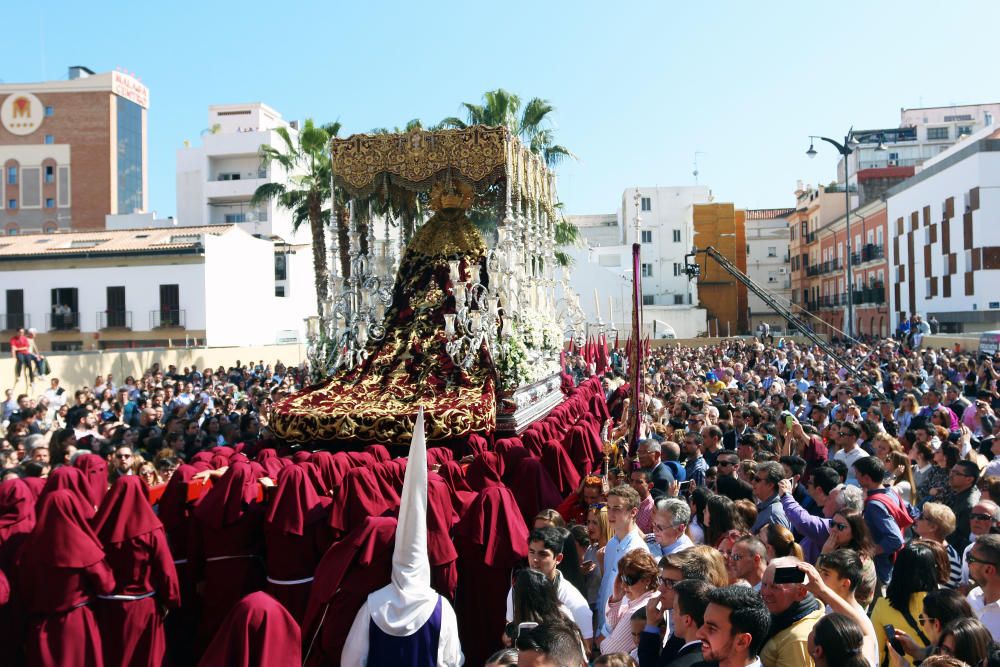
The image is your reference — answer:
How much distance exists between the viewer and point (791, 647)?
339cm

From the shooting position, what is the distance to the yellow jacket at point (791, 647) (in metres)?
3.37

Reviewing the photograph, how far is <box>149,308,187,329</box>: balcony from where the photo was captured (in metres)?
31.0

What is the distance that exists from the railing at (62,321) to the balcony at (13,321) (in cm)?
66

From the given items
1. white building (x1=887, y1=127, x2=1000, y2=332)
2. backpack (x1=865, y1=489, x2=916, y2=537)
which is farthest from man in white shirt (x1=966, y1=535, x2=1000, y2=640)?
white building (x1=887, y1=127, x2=1000, y2=332)

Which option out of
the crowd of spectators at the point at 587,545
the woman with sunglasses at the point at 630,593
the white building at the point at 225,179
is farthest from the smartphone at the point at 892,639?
the white building at the point at 225,179

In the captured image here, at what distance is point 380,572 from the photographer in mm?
4039

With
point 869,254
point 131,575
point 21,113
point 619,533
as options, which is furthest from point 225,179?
point 619,533

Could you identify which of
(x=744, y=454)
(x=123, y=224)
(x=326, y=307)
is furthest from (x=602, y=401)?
(x=123, y=224)

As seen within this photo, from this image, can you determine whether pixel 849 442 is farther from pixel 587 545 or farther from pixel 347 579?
pixel 347 579

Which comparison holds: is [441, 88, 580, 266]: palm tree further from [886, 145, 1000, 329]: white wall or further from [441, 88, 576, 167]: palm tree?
[886, 145, 1000, 329]: white wall

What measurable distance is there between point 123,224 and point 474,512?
47686 millimetres

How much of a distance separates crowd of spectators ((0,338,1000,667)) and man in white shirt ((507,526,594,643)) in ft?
0.06

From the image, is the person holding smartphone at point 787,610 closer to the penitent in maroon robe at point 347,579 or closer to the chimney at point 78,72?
the penitent in maroon robe at point 347,579

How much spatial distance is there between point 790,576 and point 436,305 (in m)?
7.86
